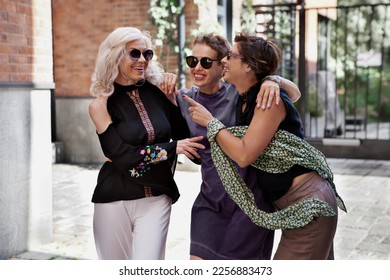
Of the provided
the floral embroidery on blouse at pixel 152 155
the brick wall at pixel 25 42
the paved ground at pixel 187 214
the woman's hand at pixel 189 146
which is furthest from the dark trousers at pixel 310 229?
the brick wall at pixel 25 42

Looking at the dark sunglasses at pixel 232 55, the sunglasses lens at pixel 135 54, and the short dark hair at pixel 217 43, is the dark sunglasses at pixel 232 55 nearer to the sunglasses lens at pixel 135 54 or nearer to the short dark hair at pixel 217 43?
the short dark hair at pixel 217 43

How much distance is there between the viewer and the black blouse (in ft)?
7.88

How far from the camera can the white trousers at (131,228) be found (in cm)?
251

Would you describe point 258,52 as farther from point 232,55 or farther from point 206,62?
point 206,62

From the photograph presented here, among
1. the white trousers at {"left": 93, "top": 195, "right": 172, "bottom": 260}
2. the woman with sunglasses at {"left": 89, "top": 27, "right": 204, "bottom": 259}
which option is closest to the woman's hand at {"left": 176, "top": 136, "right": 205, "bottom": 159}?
the woman with sunglasses at {"left": 89, "top": 27, "right": 204, "bottom": 259}

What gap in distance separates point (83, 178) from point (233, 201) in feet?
17.2

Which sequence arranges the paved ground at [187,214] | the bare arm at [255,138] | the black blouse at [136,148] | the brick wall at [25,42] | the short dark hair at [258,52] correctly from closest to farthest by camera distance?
1. the bare arm at [255,138]
2. the short dark hair at [258,52]
3. the black blouse at [136,148]
4. the brick wall at [25,42]
5. the paved ground at [187,214]

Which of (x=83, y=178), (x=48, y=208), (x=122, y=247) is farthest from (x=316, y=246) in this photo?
(x=83, y=178)

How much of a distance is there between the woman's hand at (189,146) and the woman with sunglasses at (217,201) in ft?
0.22

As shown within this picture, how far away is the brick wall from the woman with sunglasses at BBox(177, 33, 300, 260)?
2017 millimetres

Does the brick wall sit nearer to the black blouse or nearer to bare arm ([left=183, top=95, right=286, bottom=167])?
the black blouse

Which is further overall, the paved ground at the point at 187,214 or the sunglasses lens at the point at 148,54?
the paved ground at the point at 187,214

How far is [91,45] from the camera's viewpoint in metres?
8.52

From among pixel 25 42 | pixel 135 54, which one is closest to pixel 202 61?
pixel 135 54
